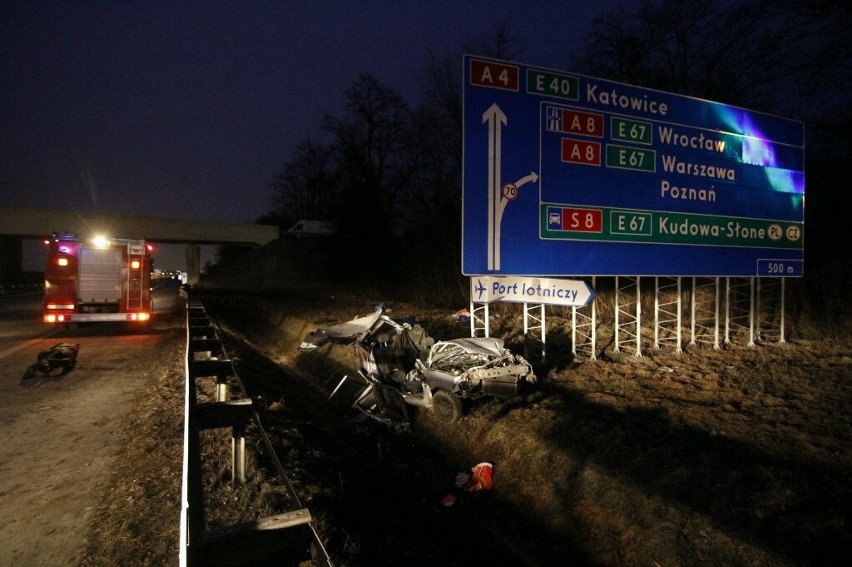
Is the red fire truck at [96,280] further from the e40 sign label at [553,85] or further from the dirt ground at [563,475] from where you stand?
the e40 sign label at [553,85]

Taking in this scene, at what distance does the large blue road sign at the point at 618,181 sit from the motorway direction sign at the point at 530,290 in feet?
0.84

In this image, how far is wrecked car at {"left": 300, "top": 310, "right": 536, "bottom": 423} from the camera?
24.6 ft

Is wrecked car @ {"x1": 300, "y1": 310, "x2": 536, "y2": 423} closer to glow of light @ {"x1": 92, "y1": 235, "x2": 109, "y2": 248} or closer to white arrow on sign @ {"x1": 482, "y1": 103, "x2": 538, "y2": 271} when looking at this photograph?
white arrow on sign @ {"x1": 482, "y1": 103, "x2": 538, "y2": 271}

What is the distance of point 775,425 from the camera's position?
6.63 meters

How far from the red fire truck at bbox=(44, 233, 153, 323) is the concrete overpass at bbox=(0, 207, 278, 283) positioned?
28.4m

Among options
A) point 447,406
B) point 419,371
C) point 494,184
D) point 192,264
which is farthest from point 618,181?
point 192,264

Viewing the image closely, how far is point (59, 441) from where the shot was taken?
5871 millimetres

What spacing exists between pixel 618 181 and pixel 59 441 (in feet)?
32.7

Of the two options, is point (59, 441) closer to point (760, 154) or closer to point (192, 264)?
point (760, 154)

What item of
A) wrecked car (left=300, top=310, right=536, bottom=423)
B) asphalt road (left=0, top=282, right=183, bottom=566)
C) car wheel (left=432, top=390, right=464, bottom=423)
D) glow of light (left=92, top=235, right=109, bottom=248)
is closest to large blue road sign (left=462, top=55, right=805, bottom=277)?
wrecked car (left=300, top=310, right=536, bottom=423)

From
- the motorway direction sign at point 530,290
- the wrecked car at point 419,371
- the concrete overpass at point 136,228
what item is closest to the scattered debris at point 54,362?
the wrecked car at point 419,371

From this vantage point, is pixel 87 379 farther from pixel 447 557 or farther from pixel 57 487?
pixel 447 557

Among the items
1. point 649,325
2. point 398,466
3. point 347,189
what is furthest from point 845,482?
point 347,189

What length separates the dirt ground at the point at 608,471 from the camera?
4.61m
